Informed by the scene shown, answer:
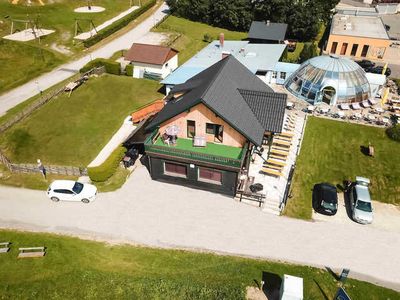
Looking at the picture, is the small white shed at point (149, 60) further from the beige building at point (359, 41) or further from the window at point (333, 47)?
the beige building at point (359, 41)

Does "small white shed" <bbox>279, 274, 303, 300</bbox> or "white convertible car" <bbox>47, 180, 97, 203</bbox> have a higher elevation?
"small white shed" <bbox>279, 274, 303, 300</bbox>

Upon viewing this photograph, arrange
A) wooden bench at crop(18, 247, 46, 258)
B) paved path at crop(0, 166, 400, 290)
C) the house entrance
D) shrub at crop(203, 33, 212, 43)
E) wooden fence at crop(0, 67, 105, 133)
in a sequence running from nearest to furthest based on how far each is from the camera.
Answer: wooden bench at crop(18, 247, 46, 258)
paved path at crop(0, 166, 400, 290)
wooden fence at crop(0, 67, 105, 133)
the house entrance
shrub at crop(203, 33, 212, 43)

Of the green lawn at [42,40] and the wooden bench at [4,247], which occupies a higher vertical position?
the green lawn at [42,40]

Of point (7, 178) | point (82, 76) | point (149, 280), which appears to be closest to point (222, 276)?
point (149, 280)

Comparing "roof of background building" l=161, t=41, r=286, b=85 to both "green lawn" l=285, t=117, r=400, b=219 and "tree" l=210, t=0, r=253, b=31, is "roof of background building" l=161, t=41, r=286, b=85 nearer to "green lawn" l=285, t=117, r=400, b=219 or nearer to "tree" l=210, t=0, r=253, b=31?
"green lawn" l=285, t=117, r=400, b=219

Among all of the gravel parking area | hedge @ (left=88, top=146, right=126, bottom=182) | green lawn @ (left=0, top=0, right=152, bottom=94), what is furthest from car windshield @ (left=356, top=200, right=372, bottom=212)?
green lawn @ (left=0, top=0, right=152, bottom=94)

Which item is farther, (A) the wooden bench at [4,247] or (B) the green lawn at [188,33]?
(B) the green lawn at [188,33]

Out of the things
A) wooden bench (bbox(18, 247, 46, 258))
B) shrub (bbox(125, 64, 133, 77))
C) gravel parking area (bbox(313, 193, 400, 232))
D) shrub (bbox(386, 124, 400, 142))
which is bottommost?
wooden bench (bbox(18, 247, 46, 258))

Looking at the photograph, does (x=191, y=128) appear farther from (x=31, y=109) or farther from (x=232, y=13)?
(x=232, y=13)

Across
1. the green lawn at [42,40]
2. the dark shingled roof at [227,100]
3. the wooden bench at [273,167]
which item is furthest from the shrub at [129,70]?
the wooden bench at [273,167]
